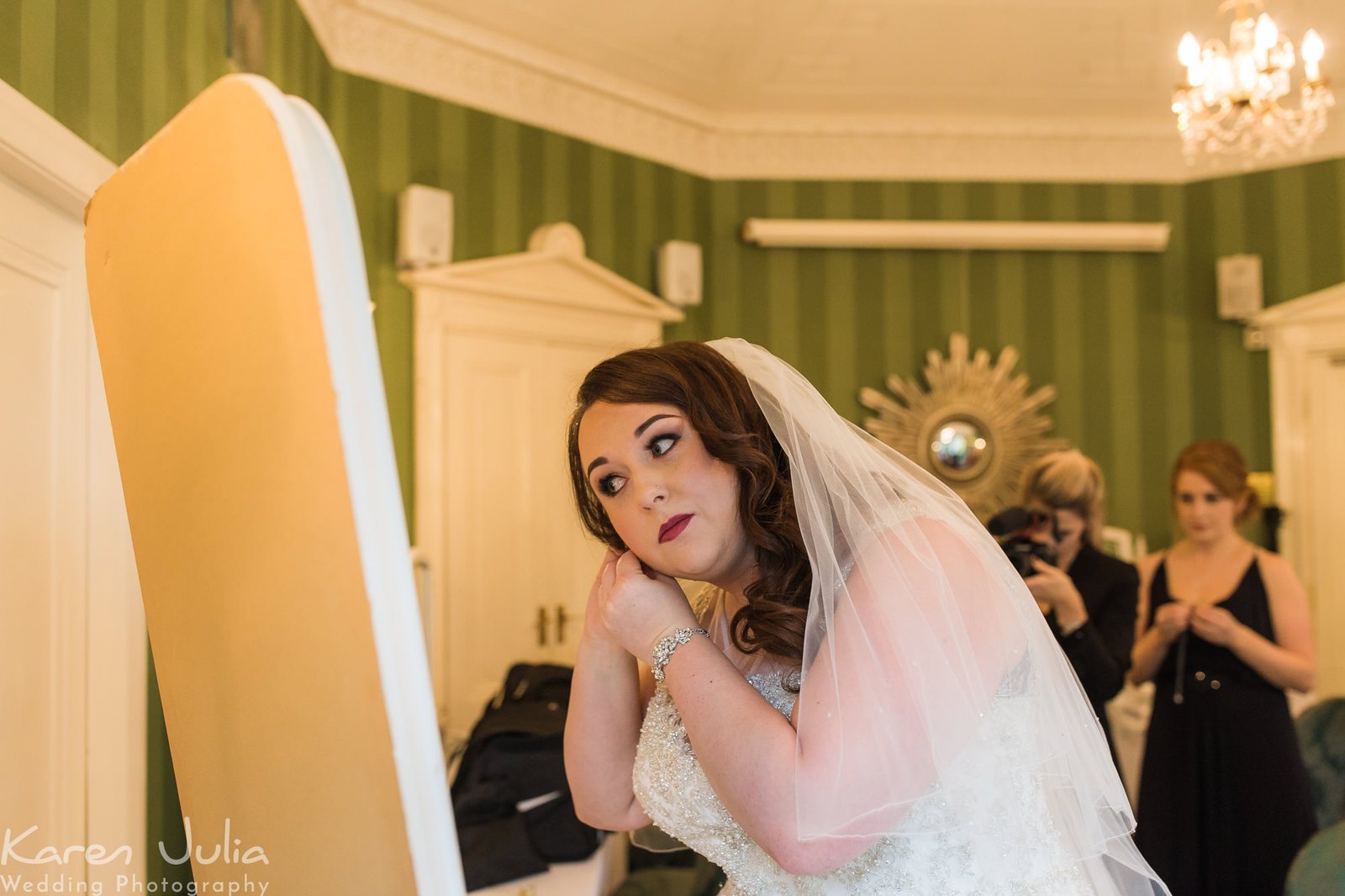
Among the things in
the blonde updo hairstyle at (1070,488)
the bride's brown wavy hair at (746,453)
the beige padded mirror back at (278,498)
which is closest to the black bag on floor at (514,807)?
the bride's brown wavy hair at (746,453)

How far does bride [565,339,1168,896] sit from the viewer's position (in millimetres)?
1045

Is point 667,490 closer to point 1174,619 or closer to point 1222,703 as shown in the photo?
point 1174,619

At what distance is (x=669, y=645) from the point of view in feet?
3.87

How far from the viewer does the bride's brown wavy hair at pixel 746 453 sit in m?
1.30

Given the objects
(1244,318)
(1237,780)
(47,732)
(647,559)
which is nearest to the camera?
(647,559)

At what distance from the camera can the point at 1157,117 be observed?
4.84 m

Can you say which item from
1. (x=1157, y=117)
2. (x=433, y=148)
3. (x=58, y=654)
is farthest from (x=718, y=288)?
(x=58, y=654)

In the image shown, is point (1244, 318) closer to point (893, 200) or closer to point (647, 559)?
point (893, 200)

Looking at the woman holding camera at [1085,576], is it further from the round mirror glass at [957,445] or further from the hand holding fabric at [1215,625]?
the round mirror glass at [957,445]

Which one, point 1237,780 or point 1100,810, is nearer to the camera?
point 1100,810

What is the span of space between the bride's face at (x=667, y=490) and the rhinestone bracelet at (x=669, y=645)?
0.36ft

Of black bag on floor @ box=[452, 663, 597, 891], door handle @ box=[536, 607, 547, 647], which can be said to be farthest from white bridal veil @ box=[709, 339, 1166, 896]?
door handle @ box=[536, 607, 547, 647]

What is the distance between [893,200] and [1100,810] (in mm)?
4025

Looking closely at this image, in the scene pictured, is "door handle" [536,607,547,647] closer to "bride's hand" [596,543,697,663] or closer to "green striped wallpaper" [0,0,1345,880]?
"green striped wallpaper" [0,0,1345,880]
